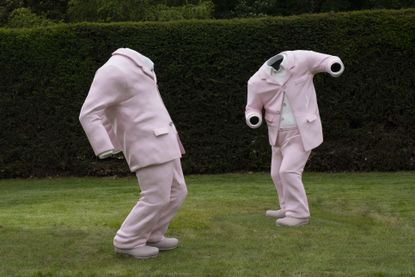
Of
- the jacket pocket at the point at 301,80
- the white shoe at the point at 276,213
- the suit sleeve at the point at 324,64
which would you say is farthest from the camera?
the white shoe at the point at 276,213

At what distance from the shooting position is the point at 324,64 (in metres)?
6.81

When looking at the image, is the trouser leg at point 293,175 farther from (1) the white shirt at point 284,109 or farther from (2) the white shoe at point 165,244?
(2) the white shoe at point 165,244

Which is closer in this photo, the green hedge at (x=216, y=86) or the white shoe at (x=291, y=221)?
the white shoe at (x=291, y=221)

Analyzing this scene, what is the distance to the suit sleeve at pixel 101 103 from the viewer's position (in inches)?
193

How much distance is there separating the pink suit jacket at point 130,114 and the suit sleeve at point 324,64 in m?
2.13

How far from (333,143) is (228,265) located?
775 cm

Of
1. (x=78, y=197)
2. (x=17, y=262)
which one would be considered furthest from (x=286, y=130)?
(x=78, y=197)

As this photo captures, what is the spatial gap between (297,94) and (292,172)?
0.76 m

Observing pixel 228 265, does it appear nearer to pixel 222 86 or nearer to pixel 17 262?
pixel 17 262

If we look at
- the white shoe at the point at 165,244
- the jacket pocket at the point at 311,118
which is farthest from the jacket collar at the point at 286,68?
the white shoe at the point at 165,244

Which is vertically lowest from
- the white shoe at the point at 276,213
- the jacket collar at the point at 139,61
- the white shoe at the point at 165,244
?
the white shoe at the point at 276,213

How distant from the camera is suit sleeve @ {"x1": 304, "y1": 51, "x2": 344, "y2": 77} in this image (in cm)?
671

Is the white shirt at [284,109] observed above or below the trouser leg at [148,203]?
above

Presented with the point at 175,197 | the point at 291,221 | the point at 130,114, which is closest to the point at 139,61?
the point at 130,114
